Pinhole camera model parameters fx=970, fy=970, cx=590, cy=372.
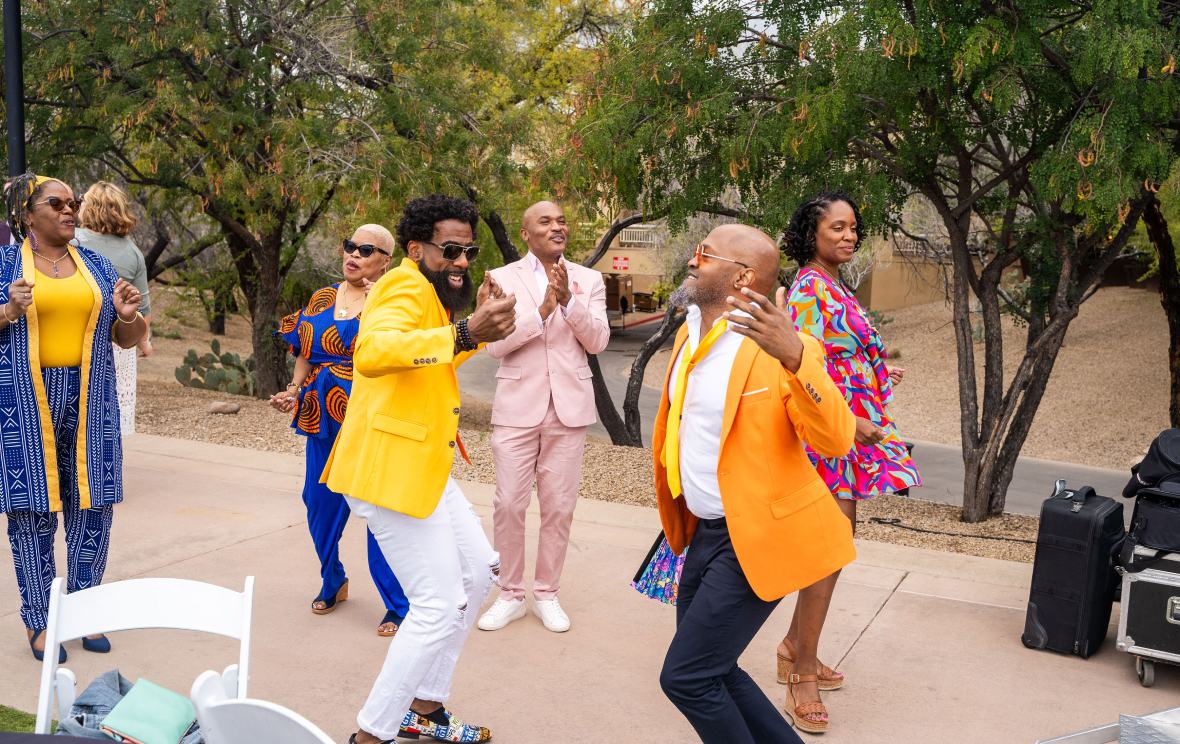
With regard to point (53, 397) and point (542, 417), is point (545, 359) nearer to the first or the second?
point (542, 417)

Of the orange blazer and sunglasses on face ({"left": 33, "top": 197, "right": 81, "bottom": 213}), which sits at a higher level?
sunglasses on face ({"left": 33, "top": 197, "right": 81, "bottom": 213})

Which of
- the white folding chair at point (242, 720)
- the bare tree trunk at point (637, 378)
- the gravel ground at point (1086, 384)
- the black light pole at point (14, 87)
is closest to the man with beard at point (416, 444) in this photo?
the white folding chair at point (242, 720)

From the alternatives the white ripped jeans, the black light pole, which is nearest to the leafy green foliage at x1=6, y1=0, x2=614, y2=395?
the black light pole

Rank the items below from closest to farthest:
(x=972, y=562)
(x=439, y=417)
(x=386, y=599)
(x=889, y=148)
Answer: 1. (x=439, y=417)
2. (x=386, y=599)
3. (x=972, y=562)
4. (x=889, y=148)

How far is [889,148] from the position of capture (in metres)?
7.45

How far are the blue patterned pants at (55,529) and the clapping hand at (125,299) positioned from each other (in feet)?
0.99

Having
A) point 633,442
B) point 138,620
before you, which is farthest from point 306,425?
point 633,442

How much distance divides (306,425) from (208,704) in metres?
2.90

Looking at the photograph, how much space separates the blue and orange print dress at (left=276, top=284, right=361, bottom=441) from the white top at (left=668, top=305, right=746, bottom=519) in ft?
7.08

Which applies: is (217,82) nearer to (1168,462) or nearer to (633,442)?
(633,442)

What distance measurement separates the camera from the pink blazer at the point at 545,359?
4465mm

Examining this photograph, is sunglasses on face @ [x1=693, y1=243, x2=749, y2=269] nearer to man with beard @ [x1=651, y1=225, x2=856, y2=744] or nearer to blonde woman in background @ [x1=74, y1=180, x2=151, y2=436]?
man with beard @ [x1=651, y1=225, x2=856, y2=744]

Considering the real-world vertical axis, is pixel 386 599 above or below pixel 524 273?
below

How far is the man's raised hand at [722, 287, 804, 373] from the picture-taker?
2.36 m
